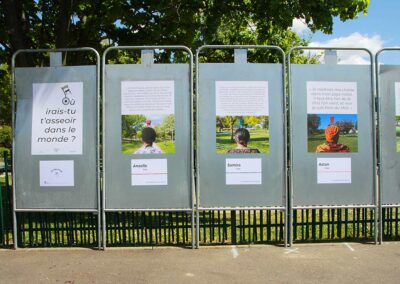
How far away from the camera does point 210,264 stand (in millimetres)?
5484

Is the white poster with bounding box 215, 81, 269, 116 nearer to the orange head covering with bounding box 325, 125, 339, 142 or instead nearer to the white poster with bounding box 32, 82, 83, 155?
the orange head covering with bounding box 325, 125, 339, 142

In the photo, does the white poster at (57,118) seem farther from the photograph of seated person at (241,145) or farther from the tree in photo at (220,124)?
the photograph of seated person at (241,145)

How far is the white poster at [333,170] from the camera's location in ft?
20.3

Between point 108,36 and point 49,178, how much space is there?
5.75 metres

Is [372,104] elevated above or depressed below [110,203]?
above

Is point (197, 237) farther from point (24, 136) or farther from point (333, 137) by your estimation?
point (24, 136)

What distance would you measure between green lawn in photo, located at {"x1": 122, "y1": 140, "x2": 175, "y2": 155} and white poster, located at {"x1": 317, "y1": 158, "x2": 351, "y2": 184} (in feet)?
6.57

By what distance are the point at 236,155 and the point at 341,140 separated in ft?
4.78

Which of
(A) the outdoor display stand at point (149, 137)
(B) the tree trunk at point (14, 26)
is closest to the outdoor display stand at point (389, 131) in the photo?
(A) the outdoor display stand at point (149, 137)

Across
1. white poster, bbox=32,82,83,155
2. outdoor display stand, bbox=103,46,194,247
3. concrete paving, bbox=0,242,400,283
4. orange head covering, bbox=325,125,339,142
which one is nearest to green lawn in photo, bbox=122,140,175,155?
outdoor display stand, bbox=103,46,194,247

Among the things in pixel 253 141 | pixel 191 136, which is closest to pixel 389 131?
pixel 253 141

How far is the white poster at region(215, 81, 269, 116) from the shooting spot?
6.07m

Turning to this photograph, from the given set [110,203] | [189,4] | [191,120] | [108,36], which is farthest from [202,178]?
[108,36]

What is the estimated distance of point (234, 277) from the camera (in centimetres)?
502
